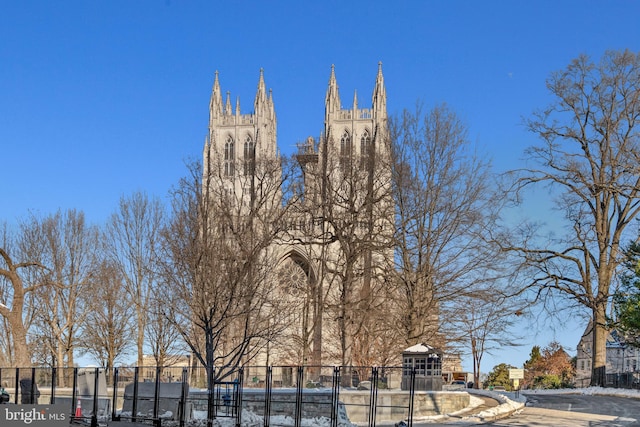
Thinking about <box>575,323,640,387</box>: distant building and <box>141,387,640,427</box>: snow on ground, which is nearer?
<box>141,387,640,427</box>: snow on ground

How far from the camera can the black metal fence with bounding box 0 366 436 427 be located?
61.9ft

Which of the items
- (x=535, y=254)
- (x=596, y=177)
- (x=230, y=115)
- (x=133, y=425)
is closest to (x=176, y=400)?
(x=133, y=425)

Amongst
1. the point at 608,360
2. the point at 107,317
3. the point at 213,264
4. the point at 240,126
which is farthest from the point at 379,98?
the point at 213,264

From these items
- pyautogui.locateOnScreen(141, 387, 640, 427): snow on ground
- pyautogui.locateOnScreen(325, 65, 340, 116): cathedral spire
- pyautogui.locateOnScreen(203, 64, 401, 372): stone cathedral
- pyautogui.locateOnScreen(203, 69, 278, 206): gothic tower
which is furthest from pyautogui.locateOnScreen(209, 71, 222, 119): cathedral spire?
pyautogui.locateOnScreen(141, 387, 640, 427): snow on ground

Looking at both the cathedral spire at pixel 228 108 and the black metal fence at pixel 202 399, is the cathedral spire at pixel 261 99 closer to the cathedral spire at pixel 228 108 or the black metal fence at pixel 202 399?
the cathedral spire at pixel 228 108

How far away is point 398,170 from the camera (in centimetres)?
3247

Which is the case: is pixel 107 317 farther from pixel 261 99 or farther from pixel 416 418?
pixel 261 99

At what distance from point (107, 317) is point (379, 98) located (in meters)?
51.3

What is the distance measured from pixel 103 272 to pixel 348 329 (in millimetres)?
16427

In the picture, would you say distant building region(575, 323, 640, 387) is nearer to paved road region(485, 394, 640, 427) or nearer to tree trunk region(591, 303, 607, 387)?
tree trunk region(591, 303, 607, 387)

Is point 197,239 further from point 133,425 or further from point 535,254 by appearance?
point 535,254

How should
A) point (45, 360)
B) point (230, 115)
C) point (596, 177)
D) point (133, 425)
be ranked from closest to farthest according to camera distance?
point (133, 425) < point (596, 177) < point (45, 360) < point (230, 115)

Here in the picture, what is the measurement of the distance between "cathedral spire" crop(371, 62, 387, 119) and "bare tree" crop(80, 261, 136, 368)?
4780 centimetres

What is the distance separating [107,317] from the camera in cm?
4272
